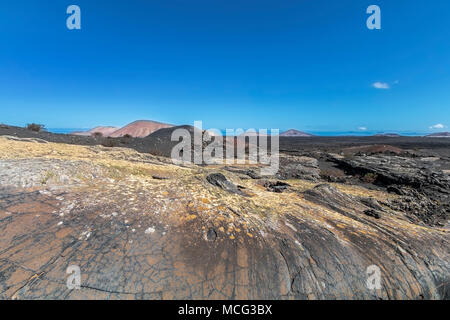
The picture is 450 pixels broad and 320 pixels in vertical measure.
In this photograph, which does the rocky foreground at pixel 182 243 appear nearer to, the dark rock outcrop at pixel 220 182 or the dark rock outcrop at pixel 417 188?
the dark rock outcrop at pixel 220 182

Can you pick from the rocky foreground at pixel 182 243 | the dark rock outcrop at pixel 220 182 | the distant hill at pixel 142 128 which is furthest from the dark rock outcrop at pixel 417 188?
the distant hill at pixel 142 128

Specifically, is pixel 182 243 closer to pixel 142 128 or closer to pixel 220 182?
pixel 220 182

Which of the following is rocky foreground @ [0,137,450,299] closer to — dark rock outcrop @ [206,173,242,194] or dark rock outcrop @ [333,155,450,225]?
dark rock outcrop @ [206,173,242,194]

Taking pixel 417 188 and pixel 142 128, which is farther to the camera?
pixel 142 128

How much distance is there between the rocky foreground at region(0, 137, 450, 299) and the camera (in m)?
2.16

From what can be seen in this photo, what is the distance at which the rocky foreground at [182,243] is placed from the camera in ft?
7.09

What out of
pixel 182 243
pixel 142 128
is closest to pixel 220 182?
pixel 182 243

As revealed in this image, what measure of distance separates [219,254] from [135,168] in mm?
3381

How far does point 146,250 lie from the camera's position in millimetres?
2471

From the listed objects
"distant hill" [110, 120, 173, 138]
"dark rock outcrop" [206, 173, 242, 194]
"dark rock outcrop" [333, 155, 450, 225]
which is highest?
"distant hill" [110, 120, 173, 138]

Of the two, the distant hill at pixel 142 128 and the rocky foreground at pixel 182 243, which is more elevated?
the distant hill at pixel 142 128

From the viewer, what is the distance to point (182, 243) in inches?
103

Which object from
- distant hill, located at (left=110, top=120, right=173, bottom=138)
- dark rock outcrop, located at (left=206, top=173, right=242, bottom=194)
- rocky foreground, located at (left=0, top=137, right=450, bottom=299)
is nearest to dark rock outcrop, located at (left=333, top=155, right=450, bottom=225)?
rocky foreground, located at (left=0, top=137, right=450, bottom=299)

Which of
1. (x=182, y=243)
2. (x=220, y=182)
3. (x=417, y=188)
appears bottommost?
(x=417, y=188)
